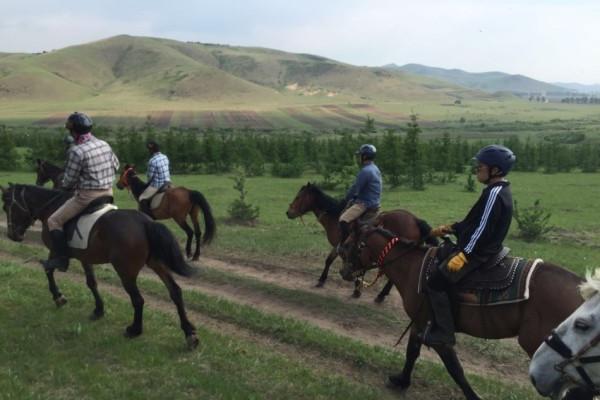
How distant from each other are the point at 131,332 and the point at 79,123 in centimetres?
351

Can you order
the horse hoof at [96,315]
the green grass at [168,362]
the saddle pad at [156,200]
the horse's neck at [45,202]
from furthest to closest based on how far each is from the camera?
the saddle pad at [156,200] < the horse's neck at [45,202] < the horse hoof at [96,315] < the green grass at [168,362]

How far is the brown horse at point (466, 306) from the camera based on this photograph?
18.4 feet

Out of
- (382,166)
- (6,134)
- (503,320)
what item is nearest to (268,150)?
(382,166)

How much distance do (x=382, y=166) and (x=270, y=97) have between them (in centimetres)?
16539

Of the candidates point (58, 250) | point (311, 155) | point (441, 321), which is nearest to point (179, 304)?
point (58, 250)

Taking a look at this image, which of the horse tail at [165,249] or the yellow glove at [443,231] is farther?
the horse tail at [165,249]

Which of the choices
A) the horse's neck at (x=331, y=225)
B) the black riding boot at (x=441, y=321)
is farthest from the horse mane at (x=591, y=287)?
the horse's neck at (x=331, y=225)

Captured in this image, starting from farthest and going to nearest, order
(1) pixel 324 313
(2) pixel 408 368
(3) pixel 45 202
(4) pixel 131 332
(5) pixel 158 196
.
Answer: (5) pixel 158 196
(1) pixel 324 313
(3) pixel 45 202
(4) pixel 131 332
(2) pixel 408 368

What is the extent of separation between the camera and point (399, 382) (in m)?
6.85

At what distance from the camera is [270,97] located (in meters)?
194

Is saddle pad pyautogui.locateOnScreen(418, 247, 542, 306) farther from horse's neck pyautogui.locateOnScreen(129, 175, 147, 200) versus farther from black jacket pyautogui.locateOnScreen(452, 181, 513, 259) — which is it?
horse's neck pyautogui.locateOnScreen(129, 175, 147, 200)

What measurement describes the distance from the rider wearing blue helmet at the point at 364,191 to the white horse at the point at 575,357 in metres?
7.13

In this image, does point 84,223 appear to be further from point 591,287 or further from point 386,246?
point 591,287

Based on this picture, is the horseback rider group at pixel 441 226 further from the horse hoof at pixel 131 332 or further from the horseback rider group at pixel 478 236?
the horse hoof at pixel 131 332
